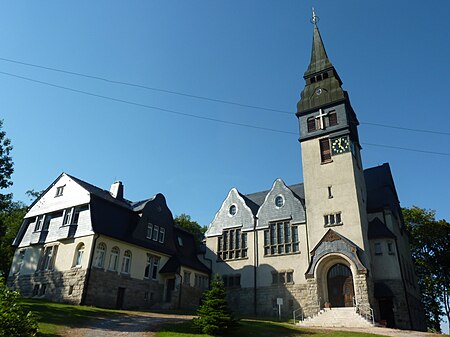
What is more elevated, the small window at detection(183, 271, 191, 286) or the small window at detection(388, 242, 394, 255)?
the small window at detection(388, 242, 394, 255)

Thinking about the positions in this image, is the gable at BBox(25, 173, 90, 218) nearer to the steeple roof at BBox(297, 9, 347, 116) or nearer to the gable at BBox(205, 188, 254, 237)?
the gable at BBox(205, 188, 254, 237)

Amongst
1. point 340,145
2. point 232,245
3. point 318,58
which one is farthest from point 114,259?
point 318,58

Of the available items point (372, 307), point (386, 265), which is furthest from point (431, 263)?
point (372, 307)

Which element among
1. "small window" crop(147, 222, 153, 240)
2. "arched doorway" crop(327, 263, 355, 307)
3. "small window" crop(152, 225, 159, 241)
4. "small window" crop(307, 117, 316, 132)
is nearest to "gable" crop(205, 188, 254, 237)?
"small window" crop(152, 225, 159, 241)

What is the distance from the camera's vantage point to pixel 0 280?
10508mm

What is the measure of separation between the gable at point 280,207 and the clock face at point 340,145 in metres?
5.81

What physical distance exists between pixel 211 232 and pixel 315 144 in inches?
570

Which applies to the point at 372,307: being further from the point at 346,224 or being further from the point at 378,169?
the point at 378,169

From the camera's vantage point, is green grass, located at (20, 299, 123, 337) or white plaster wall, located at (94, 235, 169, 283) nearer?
green grass, located at (20, 299, 123, 337)

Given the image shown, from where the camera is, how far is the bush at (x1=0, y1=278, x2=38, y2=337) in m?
9.68

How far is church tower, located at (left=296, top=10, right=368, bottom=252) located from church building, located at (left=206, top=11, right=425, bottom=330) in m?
0.09

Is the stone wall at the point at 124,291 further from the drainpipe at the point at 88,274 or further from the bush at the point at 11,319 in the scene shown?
the bush at the point at 11,319

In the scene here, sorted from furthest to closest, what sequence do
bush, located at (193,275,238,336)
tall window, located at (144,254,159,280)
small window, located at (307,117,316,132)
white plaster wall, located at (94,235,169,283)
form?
1. small window, located at (307,117,316,132)
2. tall window, located at (144,254,159,280)
3. white plaster wall, located at (94,235,169,283)
4. bush, located at (193,275,238,336)

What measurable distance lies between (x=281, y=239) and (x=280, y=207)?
3188 millimetres
